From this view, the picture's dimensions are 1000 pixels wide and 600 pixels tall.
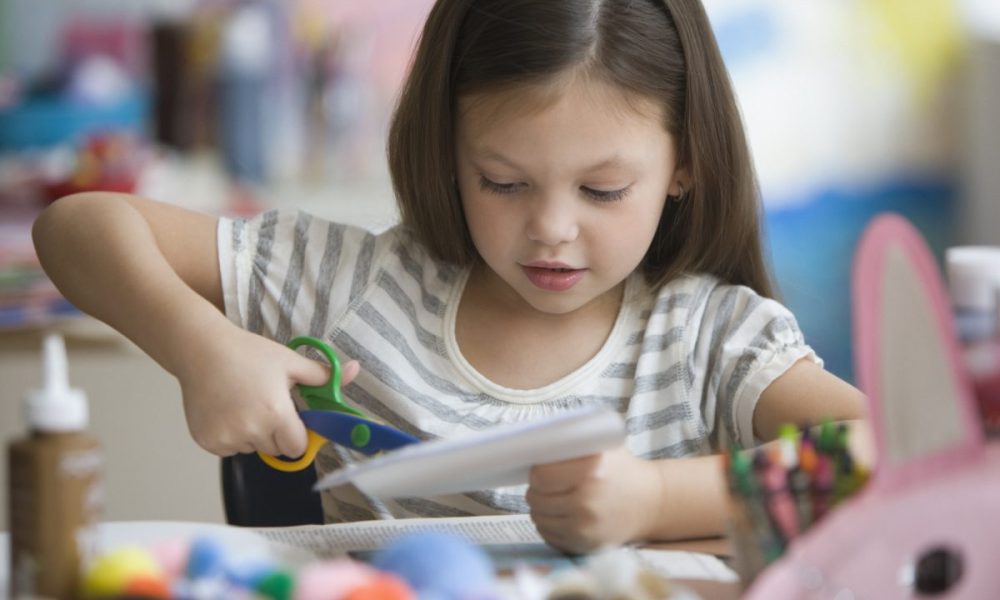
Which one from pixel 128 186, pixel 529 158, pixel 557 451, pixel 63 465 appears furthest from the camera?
pixel 128 186

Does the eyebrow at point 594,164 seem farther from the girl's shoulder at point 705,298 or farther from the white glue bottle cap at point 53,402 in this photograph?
the white glue bottle cap at point 53,402

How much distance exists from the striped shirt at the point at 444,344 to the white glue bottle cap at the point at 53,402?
Result: 52 centimetres

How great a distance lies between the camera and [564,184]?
0.87 meters

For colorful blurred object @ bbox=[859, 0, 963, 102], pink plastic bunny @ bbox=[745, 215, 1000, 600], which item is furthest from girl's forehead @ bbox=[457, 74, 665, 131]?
colorful blurred object @ bbox=[859, 0, 963, 102]

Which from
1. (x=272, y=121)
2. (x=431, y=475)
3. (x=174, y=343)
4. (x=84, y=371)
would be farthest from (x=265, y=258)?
(x=272, y=121)

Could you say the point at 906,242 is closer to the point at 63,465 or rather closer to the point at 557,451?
the point at 557,451

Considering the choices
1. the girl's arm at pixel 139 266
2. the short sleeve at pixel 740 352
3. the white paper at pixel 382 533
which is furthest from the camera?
the short sleeve at pixel 740 352

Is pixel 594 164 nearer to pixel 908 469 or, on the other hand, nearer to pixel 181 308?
pixel 181 308

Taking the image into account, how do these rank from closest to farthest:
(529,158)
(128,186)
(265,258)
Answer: (529,158) < (265,258) < (128,186)

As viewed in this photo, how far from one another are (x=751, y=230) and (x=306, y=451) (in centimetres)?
47

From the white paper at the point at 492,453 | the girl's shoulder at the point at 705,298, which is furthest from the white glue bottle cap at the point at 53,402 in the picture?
the girl's shoulder at the point at 705,298

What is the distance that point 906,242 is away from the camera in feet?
1.59

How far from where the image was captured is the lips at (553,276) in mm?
926

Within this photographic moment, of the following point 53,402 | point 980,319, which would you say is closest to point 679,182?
point 980,319
